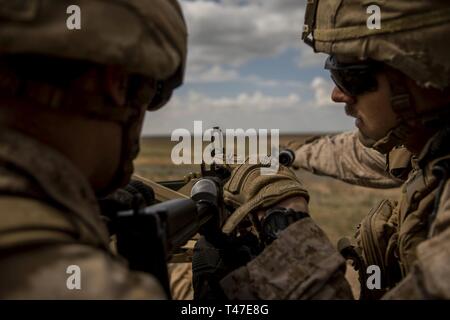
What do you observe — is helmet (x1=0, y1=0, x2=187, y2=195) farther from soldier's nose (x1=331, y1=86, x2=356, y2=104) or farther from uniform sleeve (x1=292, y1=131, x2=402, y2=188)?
uniform sleeve (x1=292, y1=131, x2=402, y2=188)

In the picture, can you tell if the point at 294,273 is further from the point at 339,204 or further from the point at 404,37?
the point at 339,204

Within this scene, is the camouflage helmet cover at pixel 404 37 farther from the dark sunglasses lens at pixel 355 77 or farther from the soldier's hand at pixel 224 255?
the soldier's hand at pixel 224 255

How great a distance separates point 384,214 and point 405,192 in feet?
1.71

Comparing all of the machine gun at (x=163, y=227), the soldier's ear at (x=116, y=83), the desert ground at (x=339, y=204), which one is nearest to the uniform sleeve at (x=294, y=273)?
the machine gun at (x=163, y=227)

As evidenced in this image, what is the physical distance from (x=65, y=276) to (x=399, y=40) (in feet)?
6.82

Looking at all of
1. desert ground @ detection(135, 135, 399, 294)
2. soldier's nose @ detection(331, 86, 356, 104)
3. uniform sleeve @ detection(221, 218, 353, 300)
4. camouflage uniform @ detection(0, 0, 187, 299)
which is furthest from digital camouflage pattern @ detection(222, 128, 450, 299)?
desert ground @ detection(135, 135, 399, 294)

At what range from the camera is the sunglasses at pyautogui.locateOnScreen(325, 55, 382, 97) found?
2998 mm

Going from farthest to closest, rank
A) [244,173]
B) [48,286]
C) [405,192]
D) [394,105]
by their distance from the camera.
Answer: [244,173], [405,192], [394,105], [48,286]

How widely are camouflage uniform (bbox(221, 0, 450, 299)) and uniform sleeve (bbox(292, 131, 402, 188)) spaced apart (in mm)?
4746

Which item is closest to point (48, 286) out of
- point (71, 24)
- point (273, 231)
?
point (71, 24)

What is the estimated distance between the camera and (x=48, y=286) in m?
1.52

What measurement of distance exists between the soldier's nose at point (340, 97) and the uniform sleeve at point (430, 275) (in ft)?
4.31

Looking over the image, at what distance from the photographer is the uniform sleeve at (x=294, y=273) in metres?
2.41
